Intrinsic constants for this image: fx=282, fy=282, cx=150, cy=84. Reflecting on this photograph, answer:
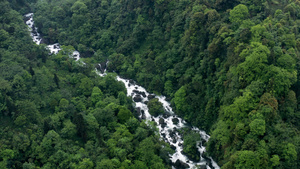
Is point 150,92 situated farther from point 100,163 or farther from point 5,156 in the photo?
point 5,156

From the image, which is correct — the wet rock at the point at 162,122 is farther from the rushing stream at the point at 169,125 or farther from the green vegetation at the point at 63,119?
the green vegetation at the point at 63,119

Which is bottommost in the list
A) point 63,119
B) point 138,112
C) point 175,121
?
point 175,121

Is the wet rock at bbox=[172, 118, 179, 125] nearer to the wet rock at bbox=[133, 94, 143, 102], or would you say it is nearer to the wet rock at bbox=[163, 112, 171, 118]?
the wet rock at bbox=[163, 112, 171, 118]

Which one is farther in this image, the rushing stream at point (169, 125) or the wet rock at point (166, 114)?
the wet rock at point (166, 114)

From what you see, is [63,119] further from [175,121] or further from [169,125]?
[175,121]

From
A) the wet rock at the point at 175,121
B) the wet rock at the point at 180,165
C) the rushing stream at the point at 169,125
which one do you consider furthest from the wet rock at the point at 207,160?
the wet rock at the point at 175,121

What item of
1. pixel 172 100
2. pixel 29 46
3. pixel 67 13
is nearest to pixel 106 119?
pixel 172 100

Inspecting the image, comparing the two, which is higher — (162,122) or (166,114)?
(166,114)

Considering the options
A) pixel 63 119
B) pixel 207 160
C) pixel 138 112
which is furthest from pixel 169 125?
pixel 63 119
